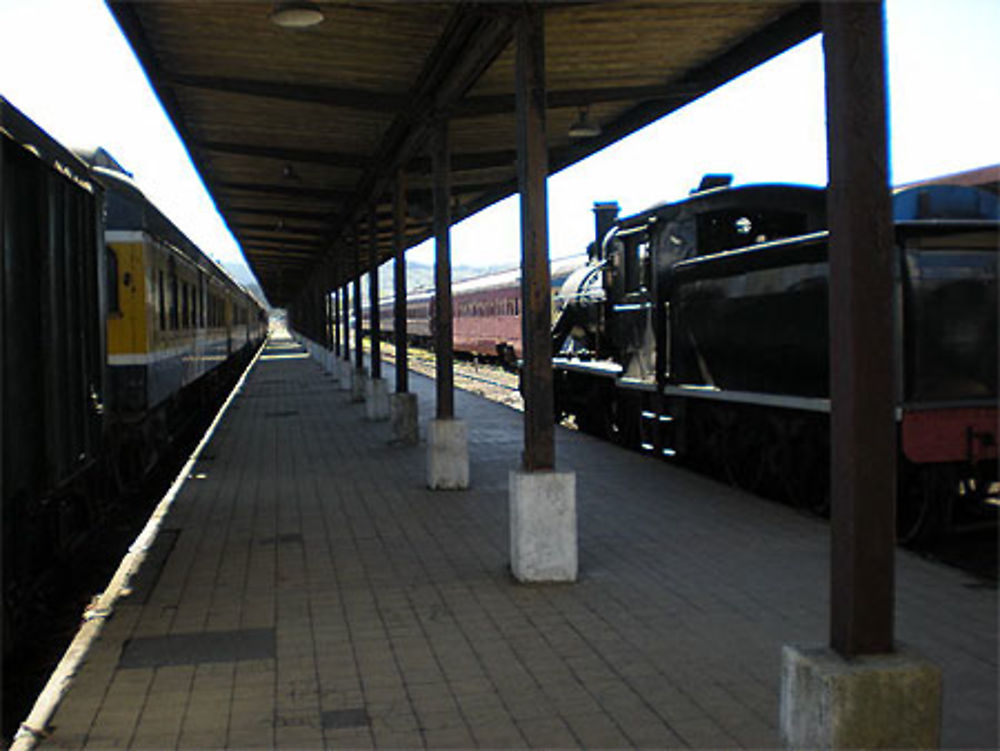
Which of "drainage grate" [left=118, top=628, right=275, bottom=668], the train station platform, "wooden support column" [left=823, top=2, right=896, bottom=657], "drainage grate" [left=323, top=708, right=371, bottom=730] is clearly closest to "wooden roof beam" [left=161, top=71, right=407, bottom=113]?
the train station platform

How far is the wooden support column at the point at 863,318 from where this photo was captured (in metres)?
3.15

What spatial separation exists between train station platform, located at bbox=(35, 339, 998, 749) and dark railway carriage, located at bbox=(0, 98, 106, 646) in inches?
30.2

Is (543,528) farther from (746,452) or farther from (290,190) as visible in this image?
(290,190)

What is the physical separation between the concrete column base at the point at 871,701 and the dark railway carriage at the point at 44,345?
379cm

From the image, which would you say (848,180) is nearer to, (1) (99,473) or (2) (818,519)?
(2) (818,519)

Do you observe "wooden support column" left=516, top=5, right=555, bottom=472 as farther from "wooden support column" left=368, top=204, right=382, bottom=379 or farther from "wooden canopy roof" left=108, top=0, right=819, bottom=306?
"wooden support column" left=368, top=204, right=382, bottom=379

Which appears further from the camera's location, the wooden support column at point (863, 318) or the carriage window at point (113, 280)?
the carriage window at point (113, 280)

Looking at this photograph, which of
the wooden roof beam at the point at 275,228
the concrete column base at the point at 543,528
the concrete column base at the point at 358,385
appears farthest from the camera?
the wooden roof beam at the point at 275,228

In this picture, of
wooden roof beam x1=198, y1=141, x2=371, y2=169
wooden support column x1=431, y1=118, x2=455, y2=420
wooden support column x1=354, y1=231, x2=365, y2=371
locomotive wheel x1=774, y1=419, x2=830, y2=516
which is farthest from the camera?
wooden support column x1=354, y1=231, x2=365, y2=371

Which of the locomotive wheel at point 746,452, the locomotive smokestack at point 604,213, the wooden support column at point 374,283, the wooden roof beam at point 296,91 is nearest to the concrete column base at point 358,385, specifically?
the wooden support column at point 374,283

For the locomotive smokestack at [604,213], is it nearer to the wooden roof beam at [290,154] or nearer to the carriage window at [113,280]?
the wooden roof beam at [290,154]

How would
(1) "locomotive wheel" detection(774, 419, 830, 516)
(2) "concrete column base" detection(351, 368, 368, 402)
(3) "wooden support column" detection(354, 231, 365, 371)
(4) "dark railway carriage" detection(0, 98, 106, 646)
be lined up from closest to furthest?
(4) "dark railway carriage" detection(0, 98, 106, 646), (1) "locomotive wheel" detection(774, 419, 830, 516), (3) "wooden support column" detection(354, 231, 365, 371), (2) "concrete column base" detection(351, 368, 368, 402)

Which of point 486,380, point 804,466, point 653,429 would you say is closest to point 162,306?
point 653,429

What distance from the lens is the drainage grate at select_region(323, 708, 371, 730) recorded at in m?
4.21
